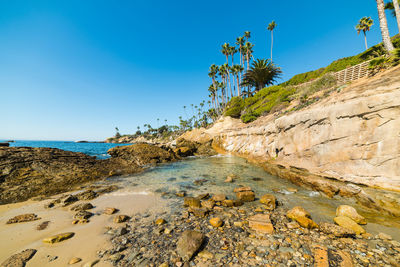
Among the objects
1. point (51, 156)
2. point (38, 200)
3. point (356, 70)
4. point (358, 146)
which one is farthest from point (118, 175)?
point (356, 70)

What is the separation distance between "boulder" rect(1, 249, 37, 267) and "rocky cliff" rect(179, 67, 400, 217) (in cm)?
998

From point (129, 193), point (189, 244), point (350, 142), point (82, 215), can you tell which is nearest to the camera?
point (189, 244)

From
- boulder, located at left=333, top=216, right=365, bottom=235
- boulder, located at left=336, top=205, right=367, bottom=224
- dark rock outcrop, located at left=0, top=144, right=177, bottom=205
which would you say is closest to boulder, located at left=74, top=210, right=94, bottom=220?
dark rock outcrop, located at left=0, top=144, right=177, bottom=205

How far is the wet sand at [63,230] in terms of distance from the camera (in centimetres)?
317

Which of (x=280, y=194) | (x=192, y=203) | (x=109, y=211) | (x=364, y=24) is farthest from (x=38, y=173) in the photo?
(x=364, y=24)

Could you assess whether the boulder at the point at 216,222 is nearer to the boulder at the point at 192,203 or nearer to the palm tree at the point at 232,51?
the boulder at the point at 192,203

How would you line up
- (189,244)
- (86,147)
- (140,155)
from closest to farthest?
(189,244) < (140,155) < (86,147)

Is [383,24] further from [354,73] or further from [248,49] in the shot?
[248,49]

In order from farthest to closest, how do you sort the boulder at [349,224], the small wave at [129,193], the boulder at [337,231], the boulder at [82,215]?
the small wave at [129,193] < the boulder at [82,215] < the boulder at [349,224] < the boulder at [337,231]

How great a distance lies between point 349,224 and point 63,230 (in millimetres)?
8296

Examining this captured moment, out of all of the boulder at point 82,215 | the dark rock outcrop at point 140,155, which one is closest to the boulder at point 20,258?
the boulder at point 82,215

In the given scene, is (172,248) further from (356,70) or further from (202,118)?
(202,118)

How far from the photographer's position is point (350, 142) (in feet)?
22.6

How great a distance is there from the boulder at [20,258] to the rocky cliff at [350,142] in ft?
32.8
